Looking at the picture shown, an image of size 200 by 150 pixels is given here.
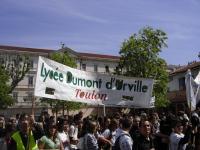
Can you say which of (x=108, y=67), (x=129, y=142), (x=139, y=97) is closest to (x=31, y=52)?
(x=108, y=67)

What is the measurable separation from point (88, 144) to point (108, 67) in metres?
84.8

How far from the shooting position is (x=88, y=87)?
13.5 meters

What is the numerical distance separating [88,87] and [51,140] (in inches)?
167

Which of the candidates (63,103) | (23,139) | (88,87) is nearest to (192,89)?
(88,87)

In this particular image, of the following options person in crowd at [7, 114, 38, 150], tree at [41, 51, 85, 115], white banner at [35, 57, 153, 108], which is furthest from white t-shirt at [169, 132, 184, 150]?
tree at [41, 51, 85, 115]

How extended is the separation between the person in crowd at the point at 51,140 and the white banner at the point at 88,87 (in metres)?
1.58

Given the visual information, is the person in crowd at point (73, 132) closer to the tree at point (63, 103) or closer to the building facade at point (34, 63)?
the tree at point (63, 103)

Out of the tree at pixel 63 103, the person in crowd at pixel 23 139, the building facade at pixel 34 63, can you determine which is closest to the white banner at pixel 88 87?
the person in crowd at pixel 23 139

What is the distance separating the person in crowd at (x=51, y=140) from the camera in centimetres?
917

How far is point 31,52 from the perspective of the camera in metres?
90.9

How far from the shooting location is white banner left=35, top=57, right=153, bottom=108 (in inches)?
468

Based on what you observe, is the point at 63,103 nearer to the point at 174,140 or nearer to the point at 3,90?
the point at 3,90

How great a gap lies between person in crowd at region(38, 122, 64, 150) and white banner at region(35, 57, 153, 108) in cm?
158

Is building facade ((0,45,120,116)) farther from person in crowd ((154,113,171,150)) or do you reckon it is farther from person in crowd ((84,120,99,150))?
person in crowd ((84,120,99,150))
